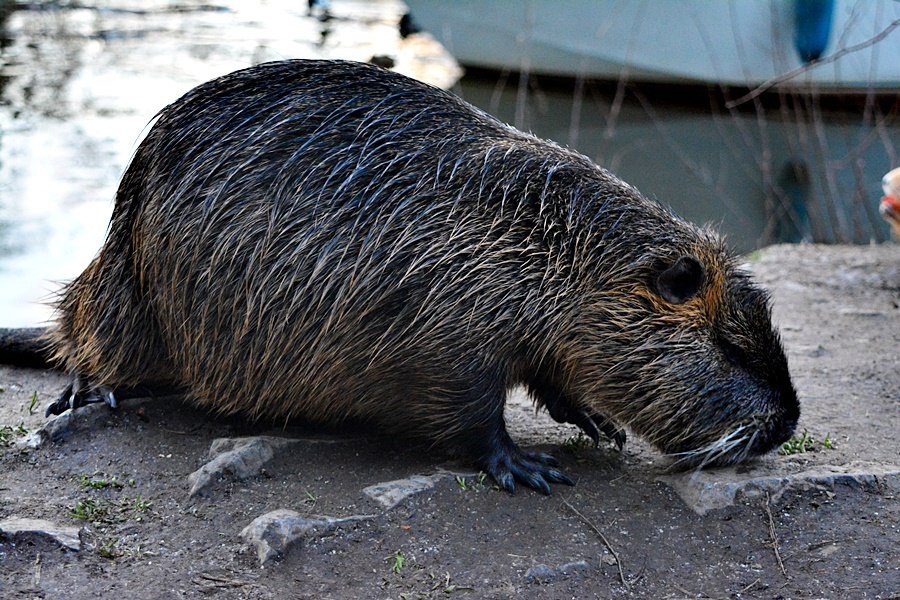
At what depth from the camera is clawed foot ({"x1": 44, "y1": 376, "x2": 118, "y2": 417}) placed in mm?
4086

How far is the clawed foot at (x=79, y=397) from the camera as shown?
4086 millimetres

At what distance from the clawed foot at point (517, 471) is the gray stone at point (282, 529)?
50 cm

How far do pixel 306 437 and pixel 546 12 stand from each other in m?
11.0

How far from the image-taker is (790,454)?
3.88m

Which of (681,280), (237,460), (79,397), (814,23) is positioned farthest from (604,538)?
(814,23)

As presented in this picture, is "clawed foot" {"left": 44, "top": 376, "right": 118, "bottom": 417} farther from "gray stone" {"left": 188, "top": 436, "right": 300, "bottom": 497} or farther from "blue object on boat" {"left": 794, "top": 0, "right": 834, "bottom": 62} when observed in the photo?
"blue object on boat" {"left": 794, "top": 0, "right": 834, "bottom": 62}

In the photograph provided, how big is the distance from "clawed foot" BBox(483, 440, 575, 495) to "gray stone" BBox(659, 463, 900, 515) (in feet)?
1.37

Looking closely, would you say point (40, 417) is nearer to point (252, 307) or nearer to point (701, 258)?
point (252, 307)

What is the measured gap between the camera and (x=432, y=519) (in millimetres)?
3340

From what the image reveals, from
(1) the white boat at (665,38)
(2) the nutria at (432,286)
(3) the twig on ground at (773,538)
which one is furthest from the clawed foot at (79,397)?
(1) the white boat at (665,38)

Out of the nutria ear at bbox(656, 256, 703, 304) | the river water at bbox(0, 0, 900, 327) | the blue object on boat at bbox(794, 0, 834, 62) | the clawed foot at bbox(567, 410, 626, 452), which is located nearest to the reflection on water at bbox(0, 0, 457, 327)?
the river water at bbox(0, 0, 900, 327)

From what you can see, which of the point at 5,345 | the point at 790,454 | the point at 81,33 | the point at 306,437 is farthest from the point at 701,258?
the point at 81,33

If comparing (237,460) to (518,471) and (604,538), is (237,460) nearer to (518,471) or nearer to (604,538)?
(518,471)

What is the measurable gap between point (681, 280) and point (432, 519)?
1.19 meters
